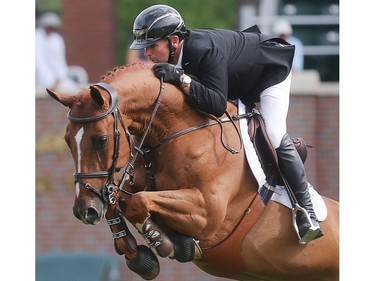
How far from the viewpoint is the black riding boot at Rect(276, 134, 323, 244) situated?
937 centimetres

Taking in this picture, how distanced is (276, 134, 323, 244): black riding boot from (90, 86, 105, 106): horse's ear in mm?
1488

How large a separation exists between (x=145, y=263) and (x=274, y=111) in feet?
4.81

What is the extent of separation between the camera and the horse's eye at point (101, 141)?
859 cm

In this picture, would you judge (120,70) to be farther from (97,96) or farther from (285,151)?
(285,151)

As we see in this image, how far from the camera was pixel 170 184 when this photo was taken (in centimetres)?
902

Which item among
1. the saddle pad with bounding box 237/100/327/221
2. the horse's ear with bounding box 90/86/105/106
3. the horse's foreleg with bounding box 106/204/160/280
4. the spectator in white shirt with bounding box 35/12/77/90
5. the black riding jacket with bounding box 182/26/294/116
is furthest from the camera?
the spectator in white shirt with bounding box 35/12/77/90

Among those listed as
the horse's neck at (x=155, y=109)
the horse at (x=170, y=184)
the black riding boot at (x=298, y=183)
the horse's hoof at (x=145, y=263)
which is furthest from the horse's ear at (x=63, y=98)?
the black riding boot at (x=298, y=183)

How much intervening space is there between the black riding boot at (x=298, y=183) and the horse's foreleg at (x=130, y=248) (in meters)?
1.14

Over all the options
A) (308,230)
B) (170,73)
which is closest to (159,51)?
(170,73)

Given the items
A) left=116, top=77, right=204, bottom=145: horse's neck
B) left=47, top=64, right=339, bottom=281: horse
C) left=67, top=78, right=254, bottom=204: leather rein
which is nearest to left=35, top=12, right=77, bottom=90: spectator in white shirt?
left=47, top=64, right=339, bottom=281: horse

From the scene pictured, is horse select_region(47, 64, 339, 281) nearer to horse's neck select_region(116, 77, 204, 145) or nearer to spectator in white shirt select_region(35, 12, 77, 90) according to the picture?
horse's neck select_region(116, 77, 204, 145)

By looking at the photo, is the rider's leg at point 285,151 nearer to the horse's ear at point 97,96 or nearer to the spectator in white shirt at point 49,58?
the horse's ear at point 97,96

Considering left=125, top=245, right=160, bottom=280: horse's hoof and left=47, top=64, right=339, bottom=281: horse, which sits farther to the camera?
left=125, top=245, right=160, bottom=280: horse's hoof
